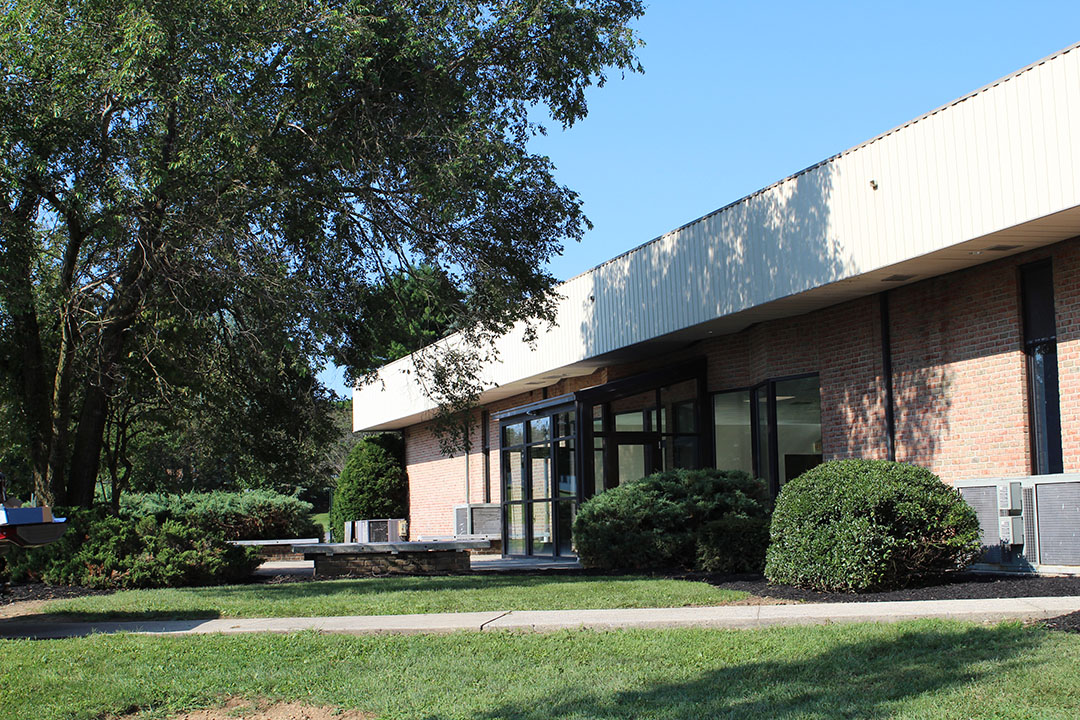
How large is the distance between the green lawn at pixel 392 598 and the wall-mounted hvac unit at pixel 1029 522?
3.20 m

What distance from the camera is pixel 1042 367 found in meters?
13.5

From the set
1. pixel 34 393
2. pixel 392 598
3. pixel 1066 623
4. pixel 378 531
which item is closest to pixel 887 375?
pixel 392 598

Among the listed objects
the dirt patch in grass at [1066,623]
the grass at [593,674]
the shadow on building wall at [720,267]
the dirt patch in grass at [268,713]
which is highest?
the shadow on building wall at [720,267]

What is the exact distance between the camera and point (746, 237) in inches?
667

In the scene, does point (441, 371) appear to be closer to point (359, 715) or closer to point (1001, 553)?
point (1001, 553)

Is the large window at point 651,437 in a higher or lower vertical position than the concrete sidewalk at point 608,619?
higher

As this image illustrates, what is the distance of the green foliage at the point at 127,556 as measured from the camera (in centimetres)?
1555

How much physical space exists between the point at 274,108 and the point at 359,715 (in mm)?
8955

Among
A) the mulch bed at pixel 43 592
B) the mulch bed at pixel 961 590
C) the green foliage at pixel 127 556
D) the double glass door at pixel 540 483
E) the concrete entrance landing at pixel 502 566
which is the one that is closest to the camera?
the mulch bed at pixel 961 590

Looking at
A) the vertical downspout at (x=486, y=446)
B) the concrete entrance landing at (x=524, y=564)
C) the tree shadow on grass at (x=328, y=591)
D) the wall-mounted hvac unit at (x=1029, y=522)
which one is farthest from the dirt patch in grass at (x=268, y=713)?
the vertical downspout at (x=486, y=446)

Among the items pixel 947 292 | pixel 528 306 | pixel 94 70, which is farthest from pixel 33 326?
pixel 947 292

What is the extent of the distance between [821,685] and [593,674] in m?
1.55

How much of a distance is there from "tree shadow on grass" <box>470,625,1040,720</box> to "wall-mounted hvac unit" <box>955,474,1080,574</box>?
452 centimetres

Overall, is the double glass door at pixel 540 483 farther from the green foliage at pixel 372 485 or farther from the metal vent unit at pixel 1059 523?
the green foliage at pixel 372 485
